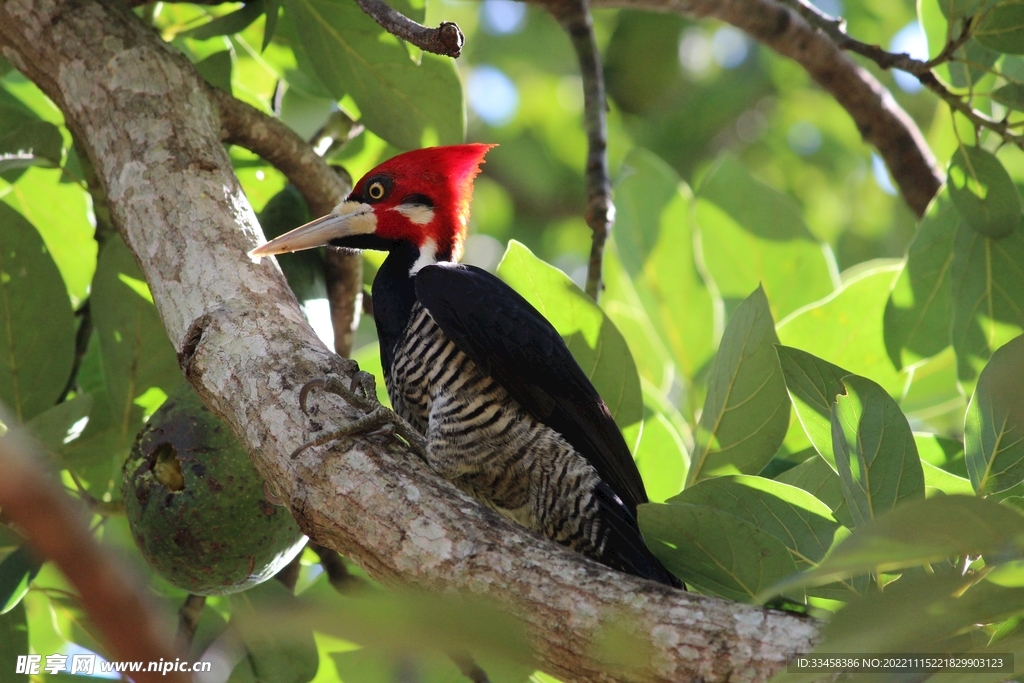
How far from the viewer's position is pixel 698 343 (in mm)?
3201

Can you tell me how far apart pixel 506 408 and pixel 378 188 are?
3.14ft

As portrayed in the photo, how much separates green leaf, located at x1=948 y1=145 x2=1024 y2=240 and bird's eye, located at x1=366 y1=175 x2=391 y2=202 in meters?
1.81

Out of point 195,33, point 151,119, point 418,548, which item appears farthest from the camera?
point 195,33

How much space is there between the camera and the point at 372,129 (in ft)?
9.72

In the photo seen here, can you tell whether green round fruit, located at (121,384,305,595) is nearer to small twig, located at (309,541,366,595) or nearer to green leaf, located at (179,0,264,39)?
small twig, located at (309,541,366,595)

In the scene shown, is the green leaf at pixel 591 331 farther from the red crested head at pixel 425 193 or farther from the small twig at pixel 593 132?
the red crested head at pixel 425 193

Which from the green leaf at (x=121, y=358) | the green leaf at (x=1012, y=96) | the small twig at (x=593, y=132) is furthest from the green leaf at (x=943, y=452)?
the green leaf at (x=121, y=358)

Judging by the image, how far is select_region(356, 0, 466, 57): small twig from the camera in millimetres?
1904

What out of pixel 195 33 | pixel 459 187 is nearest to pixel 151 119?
pixel 195 33

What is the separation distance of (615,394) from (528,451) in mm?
308

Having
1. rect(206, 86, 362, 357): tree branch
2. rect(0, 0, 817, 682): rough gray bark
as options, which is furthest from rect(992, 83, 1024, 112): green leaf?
rect(206, 86, 362, 357): tree branch

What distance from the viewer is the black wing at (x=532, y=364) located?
2512 millimetres

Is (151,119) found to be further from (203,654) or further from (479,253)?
(479,253)

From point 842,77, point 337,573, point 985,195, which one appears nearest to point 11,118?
point 337,573
